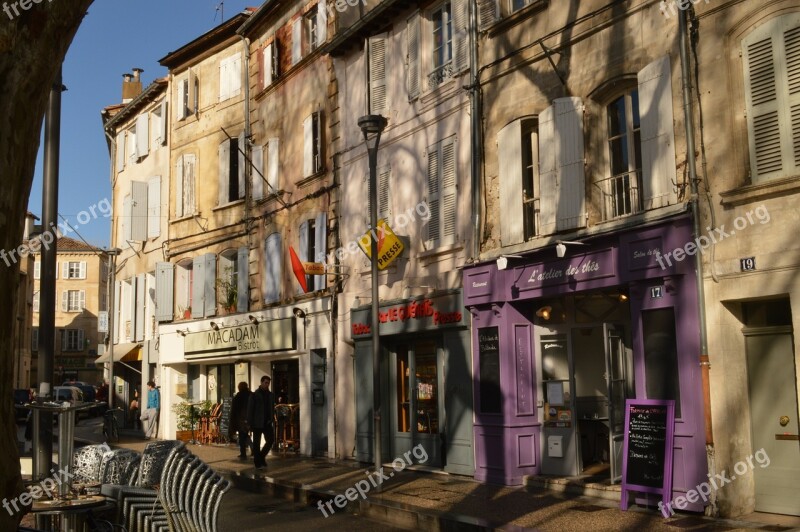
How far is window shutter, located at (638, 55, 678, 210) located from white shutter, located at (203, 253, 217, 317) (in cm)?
1647

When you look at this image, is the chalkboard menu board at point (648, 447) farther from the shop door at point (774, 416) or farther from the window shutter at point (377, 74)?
the window shutter at point (377, 74)

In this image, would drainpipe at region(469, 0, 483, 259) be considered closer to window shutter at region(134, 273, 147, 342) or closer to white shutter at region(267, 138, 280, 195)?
white shutter at region(267, 138, 280, 195)

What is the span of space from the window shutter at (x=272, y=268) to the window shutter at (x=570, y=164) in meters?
10.9

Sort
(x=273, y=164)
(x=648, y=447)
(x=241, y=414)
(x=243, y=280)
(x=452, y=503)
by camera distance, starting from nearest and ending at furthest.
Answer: (x=648, y=447) → (x=452, y=503) → (x=241, y=414) → (x=273, y=164) → (x=243, y=280)

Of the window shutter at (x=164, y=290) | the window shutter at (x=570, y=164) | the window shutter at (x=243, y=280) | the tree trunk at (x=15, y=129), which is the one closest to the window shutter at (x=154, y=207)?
the window shutter at (x=164, y=290)

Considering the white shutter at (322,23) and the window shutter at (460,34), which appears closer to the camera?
the window shutter at (460,34)

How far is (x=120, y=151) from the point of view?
34.9 metres

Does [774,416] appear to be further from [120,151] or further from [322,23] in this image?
[120,151]

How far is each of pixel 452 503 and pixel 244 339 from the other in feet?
41.2

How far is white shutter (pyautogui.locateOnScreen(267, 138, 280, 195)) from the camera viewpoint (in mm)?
23891

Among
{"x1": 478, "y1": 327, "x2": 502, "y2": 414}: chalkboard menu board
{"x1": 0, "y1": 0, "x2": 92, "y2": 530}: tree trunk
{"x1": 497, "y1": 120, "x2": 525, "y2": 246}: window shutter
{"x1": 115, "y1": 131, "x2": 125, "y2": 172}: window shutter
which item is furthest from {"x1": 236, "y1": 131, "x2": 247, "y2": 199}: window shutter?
{"x1": 0, "y1": 0, "x2": 92, "y2": 530}: tree trunk

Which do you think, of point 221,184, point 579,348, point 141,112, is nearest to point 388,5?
point 579,348

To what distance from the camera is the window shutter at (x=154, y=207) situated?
30.2 meters

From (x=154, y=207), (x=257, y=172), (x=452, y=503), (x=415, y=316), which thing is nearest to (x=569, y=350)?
(x=452, y=503)
